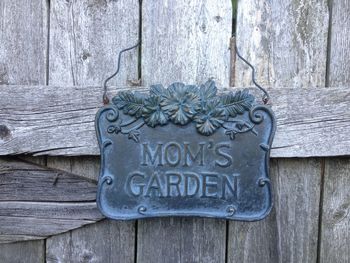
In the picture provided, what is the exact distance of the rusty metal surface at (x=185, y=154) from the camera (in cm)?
109

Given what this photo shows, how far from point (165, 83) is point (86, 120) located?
0.72 feet

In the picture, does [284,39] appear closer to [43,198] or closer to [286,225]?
[286,225]

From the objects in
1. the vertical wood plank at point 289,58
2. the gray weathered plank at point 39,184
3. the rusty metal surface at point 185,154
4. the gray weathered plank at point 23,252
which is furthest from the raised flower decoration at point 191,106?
the gray weathered plank at point 23,252

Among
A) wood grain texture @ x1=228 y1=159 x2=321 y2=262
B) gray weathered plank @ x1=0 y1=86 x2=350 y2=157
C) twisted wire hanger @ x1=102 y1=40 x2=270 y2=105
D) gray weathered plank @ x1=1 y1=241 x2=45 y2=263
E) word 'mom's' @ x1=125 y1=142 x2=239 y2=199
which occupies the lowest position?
gray weathered plank @ x1=1 y1=241 x2=45 y2=263

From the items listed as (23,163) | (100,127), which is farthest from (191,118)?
(23,163)

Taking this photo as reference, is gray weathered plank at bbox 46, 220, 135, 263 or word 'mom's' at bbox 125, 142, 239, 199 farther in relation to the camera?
gray weathered plank at bbox 46, 220, 135, 263

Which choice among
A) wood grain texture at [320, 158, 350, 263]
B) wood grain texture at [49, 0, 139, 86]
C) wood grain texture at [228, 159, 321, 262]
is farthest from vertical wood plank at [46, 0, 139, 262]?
wood grain texture at [320, 158, 350, 263]

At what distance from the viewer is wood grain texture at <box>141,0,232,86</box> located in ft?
3.80

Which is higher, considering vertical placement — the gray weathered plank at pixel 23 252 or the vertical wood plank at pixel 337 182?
the vertical wood plank at pixel 337 182

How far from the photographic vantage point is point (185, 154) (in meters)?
1.10

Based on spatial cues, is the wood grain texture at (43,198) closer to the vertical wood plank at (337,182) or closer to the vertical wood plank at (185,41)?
the vertical wood plank at (185,41)

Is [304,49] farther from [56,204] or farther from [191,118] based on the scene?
[56,204]

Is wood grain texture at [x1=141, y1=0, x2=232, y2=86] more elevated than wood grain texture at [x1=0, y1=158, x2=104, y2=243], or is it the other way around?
wood grain texture at [x1=141, y1=0, x2=232, y2=86]

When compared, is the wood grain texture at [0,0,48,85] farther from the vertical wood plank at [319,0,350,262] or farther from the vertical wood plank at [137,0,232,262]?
the vertical wood plank at [319,0,350,262]
